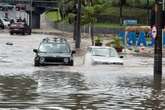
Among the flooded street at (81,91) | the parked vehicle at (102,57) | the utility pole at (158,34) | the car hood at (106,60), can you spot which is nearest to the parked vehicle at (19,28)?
the parked vehicle at (102,57)

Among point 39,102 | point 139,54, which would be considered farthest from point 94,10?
point 39,102

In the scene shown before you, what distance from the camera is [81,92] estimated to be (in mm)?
17844

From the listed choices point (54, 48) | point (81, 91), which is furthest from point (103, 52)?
point (81, 91)

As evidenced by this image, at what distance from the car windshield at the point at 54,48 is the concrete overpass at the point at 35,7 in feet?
271

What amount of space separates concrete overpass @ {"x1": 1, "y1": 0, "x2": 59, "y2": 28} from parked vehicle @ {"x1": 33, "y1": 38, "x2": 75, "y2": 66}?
82.8m

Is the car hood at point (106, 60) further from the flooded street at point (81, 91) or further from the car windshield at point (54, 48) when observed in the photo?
the flooded street at point (81, 91)

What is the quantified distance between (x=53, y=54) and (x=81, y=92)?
13.2 metres

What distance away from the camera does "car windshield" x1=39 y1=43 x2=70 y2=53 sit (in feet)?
103

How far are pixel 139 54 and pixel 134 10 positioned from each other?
65267 millimetres

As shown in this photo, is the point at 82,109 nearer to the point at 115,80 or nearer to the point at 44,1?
the point at 115,80

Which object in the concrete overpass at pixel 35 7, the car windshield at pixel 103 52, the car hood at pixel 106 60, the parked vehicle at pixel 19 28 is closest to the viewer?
the car hood at pixel 106 60

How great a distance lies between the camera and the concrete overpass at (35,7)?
117625mm

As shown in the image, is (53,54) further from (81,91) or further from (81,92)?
(81,92)

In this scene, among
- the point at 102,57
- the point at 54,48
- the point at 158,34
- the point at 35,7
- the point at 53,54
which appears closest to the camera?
the point at 158,34
